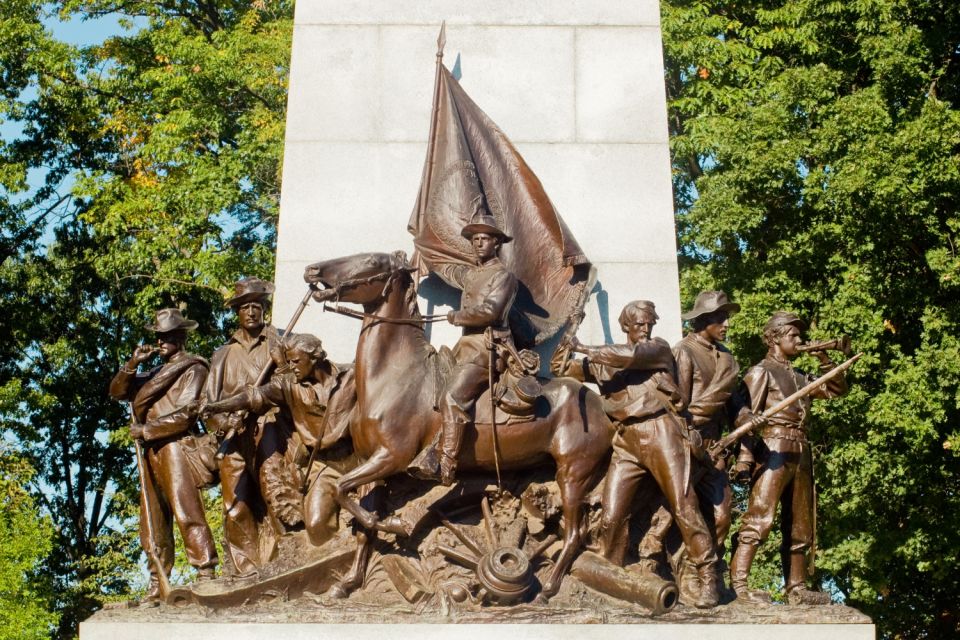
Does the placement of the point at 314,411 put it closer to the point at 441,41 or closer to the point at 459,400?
the point at 459,400

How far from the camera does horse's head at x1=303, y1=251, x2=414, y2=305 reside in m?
12.5

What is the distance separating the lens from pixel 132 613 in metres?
12.5

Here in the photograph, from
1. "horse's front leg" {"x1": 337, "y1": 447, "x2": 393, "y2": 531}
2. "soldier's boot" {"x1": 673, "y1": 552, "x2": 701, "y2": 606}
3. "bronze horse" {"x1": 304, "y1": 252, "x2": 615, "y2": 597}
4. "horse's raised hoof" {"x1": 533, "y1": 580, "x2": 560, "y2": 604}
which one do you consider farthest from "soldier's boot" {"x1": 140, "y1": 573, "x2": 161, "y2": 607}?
"soldier's boot" {"x1": 673, "y1": 552, "x2": 701, "y2": 606}

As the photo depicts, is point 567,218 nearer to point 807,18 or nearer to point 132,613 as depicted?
point 132,613

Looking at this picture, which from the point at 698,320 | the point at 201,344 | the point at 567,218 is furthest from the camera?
the point at 201,344

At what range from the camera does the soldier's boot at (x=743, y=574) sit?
41.5 feet

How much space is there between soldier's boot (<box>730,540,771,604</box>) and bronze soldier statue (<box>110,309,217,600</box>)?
4.35 metres

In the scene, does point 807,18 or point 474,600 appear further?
point 807,18

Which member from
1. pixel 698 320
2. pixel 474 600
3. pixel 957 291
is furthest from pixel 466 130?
pixel 957 291

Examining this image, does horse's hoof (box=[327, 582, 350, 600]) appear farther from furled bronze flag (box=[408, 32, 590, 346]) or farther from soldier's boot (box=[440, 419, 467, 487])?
furled bronze flag (box=[408, 32, 590, 346])

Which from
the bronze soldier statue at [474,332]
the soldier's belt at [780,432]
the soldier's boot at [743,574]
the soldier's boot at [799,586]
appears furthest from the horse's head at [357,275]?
the soldier's boot at [799,586]

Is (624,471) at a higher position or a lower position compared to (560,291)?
lower

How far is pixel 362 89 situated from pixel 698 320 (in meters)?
3.89

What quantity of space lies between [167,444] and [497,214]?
3.50 metres
